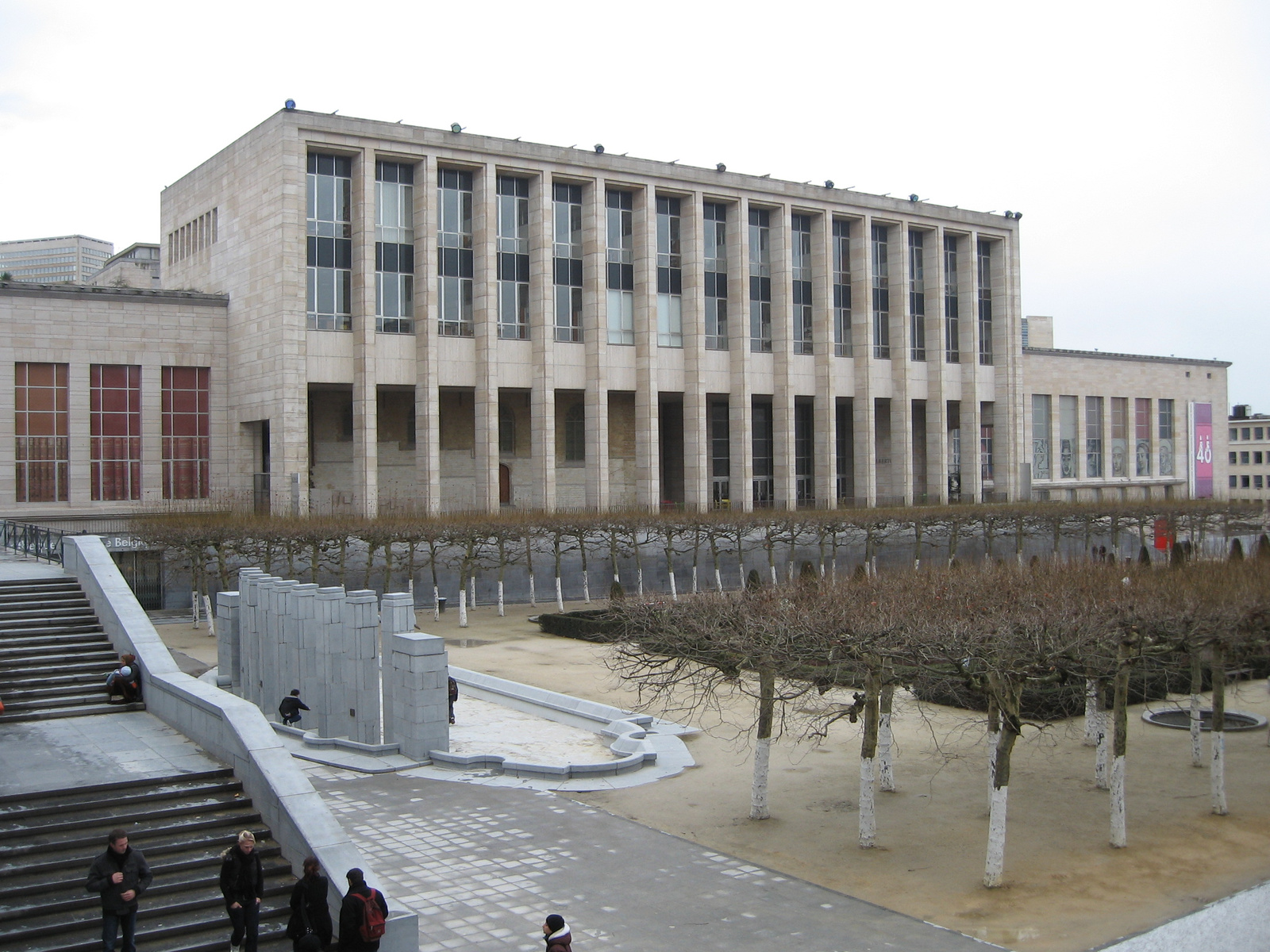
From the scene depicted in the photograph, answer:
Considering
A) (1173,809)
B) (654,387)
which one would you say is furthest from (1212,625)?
(654,387)

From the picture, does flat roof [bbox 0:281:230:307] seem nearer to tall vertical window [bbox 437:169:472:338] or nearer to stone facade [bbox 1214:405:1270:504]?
tall vertical window [bbox 437:169:472:338]

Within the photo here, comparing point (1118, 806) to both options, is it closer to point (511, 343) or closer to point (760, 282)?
point (511, 343)

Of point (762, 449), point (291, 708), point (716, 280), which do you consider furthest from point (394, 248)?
point (291, 708)

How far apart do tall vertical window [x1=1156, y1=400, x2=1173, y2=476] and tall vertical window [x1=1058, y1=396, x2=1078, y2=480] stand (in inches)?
395

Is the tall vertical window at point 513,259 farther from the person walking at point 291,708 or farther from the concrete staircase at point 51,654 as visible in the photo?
the person walking at point 291,708

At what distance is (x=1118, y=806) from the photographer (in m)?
16.5

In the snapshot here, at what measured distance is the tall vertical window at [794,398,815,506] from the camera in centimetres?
7050

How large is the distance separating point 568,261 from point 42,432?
25.8 meters

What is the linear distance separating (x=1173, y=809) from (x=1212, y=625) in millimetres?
3227

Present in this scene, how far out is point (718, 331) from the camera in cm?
6262

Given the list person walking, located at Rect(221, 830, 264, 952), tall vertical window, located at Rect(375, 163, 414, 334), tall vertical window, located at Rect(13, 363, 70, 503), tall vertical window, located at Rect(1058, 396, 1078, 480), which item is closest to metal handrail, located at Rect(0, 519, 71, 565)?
tall vertical window, located at Rect(13, 363, 70, 503)

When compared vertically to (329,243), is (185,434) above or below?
below

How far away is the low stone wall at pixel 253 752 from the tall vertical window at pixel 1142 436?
256 ft

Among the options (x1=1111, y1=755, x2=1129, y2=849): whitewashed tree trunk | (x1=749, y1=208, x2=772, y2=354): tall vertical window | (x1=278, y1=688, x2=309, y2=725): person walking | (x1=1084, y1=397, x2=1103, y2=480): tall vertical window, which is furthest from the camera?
(x1=1084, y1=397, x2=1103, y2=480): tall vertical window
